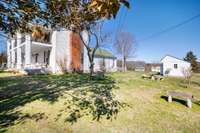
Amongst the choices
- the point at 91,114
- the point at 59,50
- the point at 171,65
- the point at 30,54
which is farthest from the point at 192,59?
the point at 91,114

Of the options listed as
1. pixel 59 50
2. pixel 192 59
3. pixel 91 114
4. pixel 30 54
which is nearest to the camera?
pixel 91 114

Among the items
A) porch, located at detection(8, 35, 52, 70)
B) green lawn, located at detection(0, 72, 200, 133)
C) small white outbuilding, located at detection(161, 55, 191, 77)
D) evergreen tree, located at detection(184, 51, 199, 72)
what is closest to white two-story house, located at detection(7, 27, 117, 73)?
porch, located at detection(8, 35, 52, 70)

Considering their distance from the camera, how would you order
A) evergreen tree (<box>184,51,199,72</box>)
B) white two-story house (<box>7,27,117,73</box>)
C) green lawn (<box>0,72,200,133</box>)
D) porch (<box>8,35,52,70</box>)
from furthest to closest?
evergreen tree (<box>184,51,199,72</box>), white two-story house (<box>7,27,117,73</box>), porch (<box>8,35,52,70</box>), green lawn (<box>0,72,200,133</box>)

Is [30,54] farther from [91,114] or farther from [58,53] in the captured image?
[91,114]

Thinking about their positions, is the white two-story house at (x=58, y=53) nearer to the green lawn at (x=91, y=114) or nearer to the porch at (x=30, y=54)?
the porch at (x=30, y=54)

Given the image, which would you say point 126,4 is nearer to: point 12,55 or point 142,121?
point 142,121

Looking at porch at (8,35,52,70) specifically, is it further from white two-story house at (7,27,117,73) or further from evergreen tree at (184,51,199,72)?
evergreen tree at (184,51,199,72)

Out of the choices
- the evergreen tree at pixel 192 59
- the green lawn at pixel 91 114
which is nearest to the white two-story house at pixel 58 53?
the green lawn at pixel 91 114

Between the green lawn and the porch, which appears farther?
the porch

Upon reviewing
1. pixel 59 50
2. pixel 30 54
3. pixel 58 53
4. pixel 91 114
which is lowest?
pixel 91 114

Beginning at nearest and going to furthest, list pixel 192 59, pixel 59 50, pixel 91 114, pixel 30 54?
pixel 91 114
pixel 30 54
pixel 59 50
pixel 192 59

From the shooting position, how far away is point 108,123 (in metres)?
6.20

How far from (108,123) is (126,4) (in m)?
4.62

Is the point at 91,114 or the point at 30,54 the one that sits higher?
the point at 30,54
